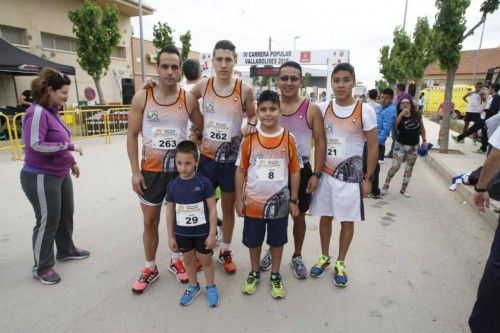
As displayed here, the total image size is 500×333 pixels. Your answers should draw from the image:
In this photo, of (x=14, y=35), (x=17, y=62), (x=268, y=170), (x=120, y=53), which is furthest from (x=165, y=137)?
(x=120, y=53)

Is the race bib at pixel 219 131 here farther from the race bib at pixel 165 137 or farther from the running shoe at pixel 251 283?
the running shoe at pixel 251 283

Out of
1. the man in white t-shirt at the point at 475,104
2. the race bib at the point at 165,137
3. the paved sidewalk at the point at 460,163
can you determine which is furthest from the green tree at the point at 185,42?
the race bib at the point at 165,137

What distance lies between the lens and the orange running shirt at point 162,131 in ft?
9.22

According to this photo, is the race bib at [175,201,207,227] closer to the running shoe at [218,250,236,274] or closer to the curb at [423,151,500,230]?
the running shoe at [218,250,236,274]

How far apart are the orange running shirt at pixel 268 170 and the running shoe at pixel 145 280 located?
1.15 metres

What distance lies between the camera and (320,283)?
3.12 m

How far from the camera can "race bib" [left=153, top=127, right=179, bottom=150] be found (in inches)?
111

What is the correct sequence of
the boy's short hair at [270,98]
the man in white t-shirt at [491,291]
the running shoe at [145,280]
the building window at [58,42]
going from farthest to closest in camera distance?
the building window at [58,42] → the running shoe at [145,280] → the boy's short hair at [270,98] → the man in white t-shirt at [491,291]

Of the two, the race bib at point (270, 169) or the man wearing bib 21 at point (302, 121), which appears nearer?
the race bib at point (270, 169)

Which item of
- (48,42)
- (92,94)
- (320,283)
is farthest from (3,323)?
(48,42)

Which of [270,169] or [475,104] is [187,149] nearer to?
[270,169]

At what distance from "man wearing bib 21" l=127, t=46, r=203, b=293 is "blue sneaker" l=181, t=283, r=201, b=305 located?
0.43 metres

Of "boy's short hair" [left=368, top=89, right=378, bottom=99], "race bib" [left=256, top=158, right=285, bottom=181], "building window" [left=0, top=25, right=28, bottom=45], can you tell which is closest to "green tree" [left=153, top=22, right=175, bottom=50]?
"building window" [left=0, top=25, right=28, bottom=45]

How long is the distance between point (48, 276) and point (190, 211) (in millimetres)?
1659
